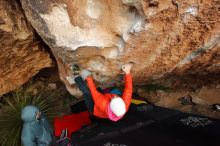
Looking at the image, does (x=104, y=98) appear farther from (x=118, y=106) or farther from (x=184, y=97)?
(x=184, y=97)

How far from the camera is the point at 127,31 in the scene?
3457 mm

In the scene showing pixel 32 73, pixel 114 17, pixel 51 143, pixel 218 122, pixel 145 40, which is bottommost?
pixel 51 143

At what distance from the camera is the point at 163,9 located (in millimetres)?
3186

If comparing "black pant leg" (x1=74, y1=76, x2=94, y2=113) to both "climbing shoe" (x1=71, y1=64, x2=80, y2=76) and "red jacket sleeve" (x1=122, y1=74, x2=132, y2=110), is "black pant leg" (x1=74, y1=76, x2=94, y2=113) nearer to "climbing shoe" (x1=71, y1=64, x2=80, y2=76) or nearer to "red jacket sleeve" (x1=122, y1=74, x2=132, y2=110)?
"climbing shoe" (x1=71, y1=64, x2=80, y2=76)

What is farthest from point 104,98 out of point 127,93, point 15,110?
point 15,110

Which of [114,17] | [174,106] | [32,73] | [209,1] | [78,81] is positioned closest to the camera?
[209,1]

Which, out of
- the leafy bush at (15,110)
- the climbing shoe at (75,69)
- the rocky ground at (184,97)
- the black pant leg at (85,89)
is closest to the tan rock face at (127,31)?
the climbing shoe at (75,69)

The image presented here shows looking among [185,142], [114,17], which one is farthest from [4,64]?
[185,142]

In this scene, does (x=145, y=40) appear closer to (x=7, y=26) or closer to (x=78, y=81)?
(x=78, y=81)

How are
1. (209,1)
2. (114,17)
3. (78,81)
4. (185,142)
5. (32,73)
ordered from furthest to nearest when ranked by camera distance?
1. (32,73)
2. (78,81)
3. (185,142)
4. (114,17)
5. (209,1)

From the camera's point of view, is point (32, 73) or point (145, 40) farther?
point (32, 73)

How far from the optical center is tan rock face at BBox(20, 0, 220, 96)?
127 inches

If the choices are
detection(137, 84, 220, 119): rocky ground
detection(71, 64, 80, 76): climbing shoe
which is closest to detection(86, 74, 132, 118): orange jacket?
detection(71, 64, 80, 76): climbing shoe

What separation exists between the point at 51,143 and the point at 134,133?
1107mm
